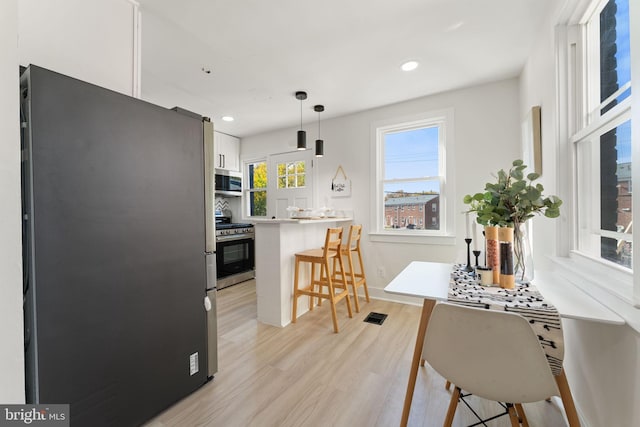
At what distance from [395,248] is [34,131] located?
10.3ft

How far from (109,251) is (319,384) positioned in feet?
4.75

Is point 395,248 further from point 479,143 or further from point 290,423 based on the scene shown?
point 290,423

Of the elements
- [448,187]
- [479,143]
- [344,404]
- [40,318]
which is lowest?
[344,404]

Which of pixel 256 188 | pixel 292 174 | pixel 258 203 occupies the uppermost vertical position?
pixel 292 174

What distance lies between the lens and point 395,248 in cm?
326

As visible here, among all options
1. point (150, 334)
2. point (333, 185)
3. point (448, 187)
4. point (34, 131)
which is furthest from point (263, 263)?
point (448, 187)

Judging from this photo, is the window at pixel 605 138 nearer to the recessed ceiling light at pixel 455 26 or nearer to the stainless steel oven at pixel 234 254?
the recessed ceiling light at pixel 455 26

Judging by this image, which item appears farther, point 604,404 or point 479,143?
point 479,143

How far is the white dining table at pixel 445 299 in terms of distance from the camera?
0.96 meters

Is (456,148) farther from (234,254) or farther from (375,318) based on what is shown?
(234,254)

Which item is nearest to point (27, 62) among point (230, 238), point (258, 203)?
point (230, 238)

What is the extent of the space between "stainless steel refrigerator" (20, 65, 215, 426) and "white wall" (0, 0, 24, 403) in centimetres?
45

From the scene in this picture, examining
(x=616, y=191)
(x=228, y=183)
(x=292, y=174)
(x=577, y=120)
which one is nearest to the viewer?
(x=616, y=191)

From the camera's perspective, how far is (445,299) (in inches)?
44.6
